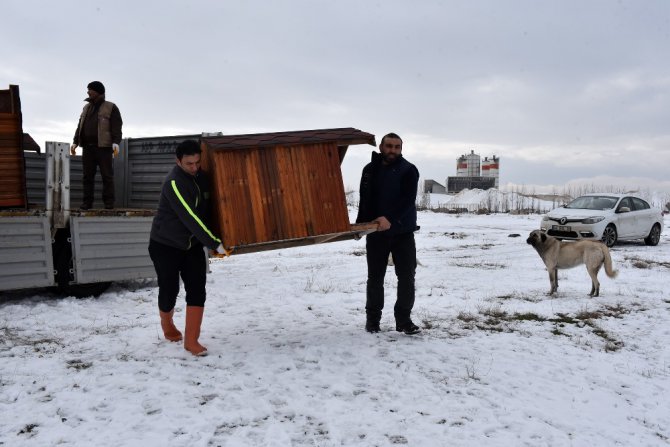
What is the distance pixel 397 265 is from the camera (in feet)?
17.7

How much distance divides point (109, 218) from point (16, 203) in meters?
1.23

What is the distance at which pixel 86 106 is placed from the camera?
772 cm

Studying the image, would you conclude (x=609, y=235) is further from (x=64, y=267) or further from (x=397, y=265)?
(x=64, y=267)

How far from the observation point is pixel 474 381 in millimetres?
4164

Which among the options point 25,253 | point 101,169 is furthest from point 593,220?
point 25,253

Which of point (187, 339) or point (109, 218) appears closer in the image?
point (187, 339)

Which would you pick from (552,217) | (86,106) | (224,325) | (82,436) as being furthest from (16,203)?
(552,217)

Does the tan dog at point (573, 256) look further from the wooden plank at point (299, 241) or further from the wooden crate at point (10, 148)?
the wooden crate at point (10, 148)

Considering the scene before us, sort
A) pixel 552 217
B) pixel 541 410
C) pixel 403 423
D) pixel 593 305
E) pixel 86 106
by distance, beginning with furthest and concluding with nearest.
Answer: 1. pixel 552 217
2. pixel 86 106
3. pixel 593 305
4. pixel 541 410
5. pixel 403 423

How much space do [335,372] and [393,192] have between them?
80.8 inches

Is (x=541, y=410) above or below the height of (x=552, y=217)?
below

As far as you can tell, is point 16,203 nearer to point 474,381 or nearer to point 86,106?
point 86,106

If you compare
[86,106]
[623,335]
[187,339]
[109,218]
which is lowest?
[623,335]

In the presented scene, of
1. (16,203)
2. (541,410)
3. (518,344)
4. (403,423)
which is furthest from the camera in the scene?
(16,203)
